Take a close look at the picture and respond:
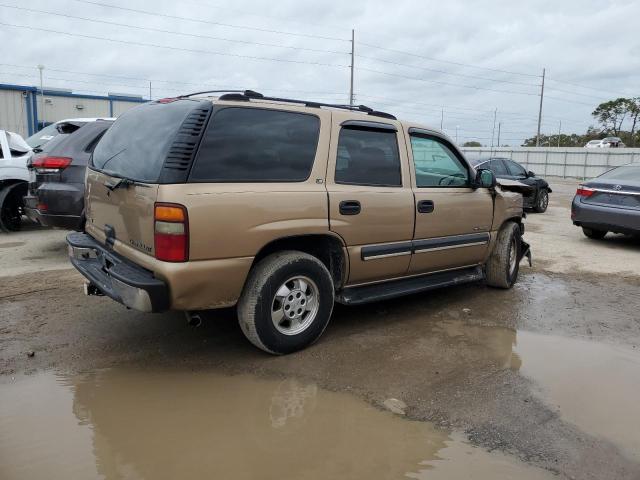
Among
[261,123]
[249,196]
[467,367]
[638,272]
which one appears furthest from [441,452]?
[638,272]

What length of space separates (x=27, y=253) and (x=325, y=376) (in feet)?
18.0

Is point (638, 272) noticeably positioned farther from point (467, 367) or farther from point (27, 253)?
point (27, 253)

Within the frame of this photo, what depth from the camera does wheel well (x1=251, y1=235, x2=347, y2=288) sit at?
13.2ft

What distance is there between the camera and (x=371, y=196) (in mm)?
4387

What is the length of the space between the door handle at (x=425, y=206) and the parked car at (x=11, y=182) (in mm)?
6978

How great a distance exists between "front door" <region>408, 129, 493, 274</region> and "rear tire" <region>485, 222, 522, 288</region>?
0.41 metres

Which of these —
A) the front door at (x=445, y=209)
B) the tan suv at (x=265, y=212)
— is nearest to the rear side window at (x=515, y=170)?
the front door at (x=445, y=209)

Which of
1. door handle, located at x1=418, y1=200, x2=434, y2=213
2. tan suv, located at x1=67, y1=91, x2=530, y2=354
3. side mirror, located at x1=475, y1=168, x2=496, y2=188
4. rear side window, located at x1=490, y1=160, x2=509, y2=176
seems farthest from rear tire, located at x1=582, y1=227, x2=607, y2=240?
door handle, located at x1=418, y1=200, x2=434, y2=213

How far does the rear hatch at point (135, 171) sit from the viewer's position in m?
3.51

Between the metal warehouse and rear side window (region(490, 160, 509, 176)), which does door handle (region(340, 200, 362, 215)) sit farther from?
the metal warehouse

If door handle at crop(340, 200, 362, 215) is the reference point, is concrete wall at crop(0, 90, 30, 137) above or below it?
above

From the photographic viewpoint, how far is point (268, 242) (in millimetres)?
3748

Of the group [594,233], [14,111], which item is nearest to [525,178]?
[594,233]

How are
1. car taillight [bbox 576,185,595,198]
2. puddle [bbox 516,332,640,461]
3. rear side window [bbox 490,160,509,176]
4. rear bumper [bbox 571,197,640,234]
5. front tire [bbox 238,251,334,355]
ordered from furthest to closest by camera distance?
rear side window [bbox 490,160,509,176]
car taillight [bbox 576,185,595,198]
rear bumper [bbox 571,197,640,234]
front tire [bbox 238,251,334,355]
puddle [bbox 516,332,640,461]
